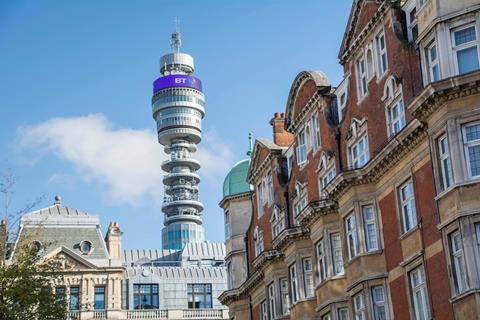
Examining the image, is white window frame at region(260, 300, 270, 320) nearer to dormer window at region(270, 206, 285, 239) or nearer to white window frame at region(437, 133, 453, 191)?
dormer window at region(270, 206, 285, 239)

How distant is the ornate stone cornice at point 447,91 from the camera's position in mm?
31656

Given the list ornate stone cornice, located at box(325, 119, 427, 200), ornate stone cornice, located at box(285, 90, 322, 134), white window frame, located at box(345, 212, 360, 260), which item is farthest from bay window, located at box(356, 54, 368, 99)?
white window frame, located at box(345, 212, 360, 260)

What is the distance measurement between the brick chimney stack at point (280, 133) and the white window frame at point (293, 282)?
12.8 meters

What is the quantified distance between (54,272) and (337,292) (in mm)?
13374

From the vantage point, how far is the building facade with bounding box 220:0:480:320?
31.8 metres

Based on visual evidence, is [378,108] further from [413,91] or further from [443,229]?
[443,229]

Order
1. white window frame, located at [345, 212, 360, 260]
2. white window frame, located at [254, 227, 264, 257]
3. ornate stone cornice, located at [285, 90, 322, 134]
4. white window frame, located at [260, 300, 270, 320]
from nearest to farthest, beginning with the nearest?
white window frame, located at [345, 212, 360, 260] → ornate stone cornice, located at [285, 90, 322, 134] → white window frame, located at [260, 300, 270, 320] → white window frame, located at [254, 227, 264, 257]

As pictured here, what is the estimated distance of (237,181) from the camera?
66.0m

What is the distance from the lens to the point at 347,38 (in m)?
43.5

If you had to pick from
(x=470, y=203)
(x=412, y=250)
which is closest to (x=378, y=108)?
(x=412, y=250)

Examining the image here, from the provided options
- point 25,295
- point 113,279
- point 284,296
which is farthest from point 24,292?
point 113,279

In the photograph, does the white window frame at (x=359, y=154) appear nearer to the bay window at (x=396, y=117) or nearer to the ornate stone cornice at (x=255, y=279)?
the bay window at (x=396, y=117)

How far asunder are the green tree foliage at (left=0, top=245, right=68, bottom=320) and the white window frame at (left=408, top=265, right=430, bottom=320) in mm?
16583

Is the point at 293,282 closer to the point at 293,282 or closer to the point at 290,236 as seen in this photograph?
the point at 293,282
